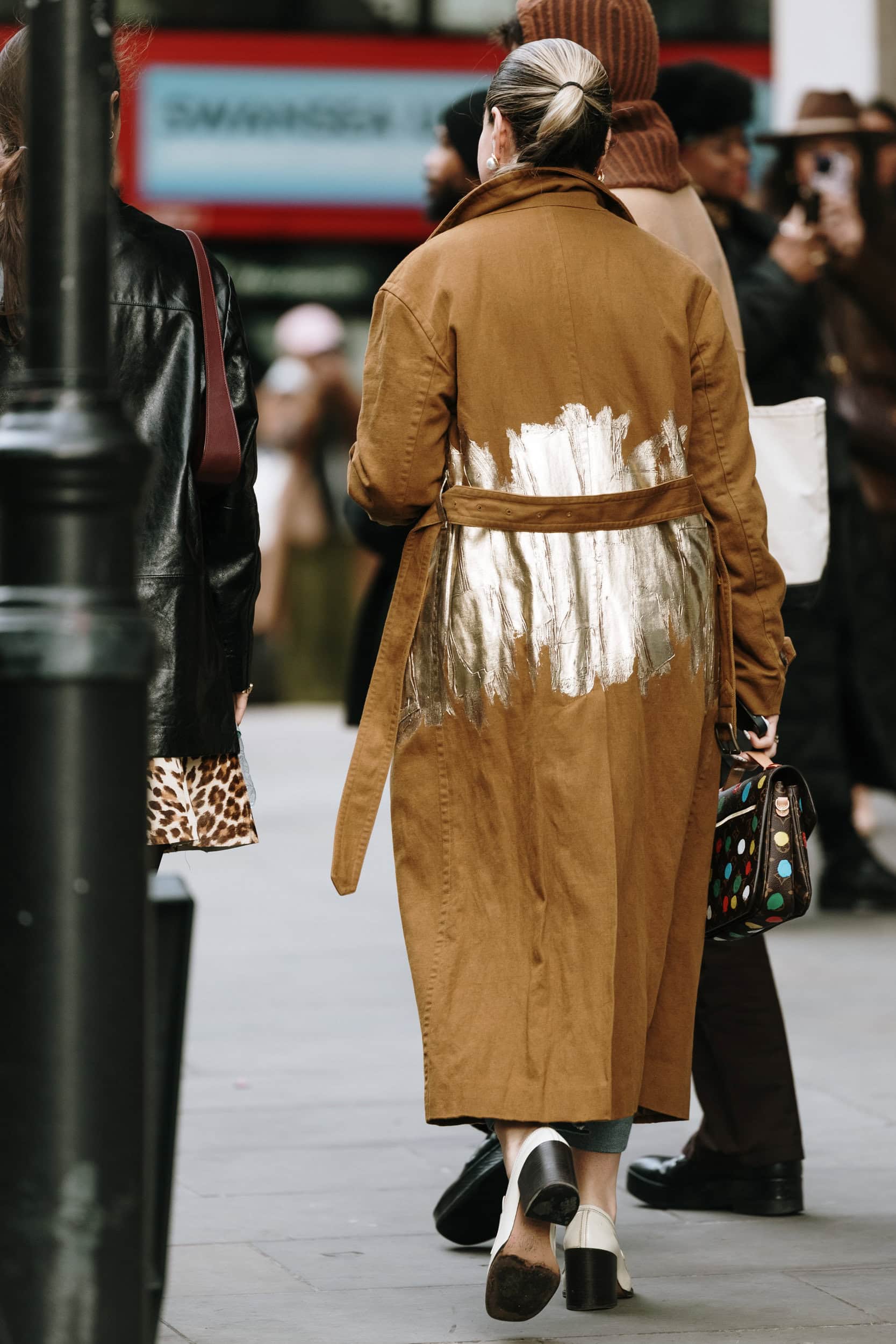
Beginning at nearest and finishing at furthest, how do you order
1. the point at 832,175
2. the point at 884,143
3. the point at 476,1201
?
the point at 476,1201 < the point at 832,175 < the point at 884,143

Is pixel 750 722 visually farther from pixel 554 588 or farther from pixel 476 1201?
pixel 476 1201

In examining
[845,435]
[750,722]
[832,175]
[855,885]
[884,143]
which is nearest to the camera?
[750,722]

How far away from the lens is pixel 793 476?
4.56 meters

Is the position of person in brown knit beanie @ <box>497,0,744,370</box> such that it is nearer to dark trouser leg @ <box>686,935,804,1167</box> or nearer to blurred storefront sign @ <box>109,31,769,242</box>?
dark trouser leg @ <box>686,935,804,1167</box>

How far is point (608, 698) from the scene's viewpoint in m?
3.65

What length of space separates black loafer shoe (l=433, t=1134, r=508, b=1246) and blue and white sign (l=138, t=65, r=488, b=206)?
1452 cm

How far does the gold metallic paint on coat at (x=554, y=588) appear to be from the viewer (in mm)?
3652

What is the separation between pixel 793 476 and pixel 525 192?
3.43 feet

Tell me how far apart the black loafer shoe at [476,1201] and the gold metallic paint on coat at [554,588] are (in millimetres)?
835

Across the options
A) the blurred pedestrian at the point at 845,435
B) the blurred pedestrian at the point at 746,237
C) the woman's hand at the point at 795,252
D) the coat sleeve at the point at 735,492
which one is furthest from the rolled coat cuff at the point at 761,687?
the woman's hand at the point at 795,252

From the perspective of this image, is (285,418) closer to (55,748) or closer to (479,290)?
(479,290)

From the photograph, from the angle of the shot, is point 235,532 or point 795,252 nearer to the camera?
point 235,532

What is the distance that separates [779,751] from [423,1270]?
120 inches

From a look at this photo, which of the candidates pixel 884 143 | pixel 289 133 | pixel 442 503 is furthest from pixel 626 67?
pixel 289 133
